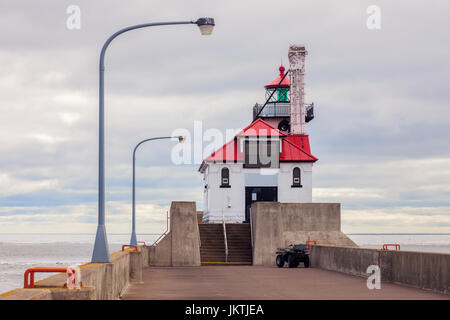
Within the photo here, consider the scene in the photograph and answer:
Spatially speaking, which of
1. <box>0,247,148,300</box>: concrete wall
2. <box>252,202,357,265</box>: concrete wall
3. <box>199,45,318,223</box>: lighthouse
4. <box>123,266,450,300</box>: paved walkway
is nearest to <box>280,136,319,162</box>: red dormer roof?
<box>199,45,318,223</box>: lighthouse

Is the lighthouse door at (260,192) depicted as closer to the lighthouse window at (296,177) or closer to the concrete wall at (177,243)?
the lighthouse window at (296,177)

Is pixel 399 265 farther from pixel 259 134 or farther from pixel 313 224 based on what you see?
pixel 259 134

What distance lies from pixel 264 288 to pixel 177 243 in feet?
56.5

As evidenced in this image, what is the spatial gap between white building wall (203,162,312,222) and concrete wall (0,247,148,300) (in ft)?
85.1

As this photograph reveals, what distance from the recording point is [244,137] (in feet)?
179

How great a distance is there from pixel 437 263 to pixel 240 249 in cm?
2216

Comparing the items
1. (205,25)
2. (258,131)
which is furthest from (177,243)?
(205,25)

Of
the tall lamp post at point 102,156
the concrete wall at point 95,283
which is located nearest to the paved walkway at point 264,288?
the concrete wall at point 95,283

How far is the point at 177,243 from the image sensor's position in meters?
39.8

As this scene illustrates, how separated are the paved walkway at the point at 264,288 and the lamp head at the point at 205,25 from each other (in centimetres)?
762

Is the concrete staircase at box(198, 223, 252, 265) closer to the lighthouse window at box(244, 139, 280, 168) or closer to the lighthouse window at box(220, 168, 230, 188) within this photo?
the lighthouse window at box(220, 168, 230, 188)

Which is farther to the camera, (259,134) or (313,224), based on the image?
(259,134)
